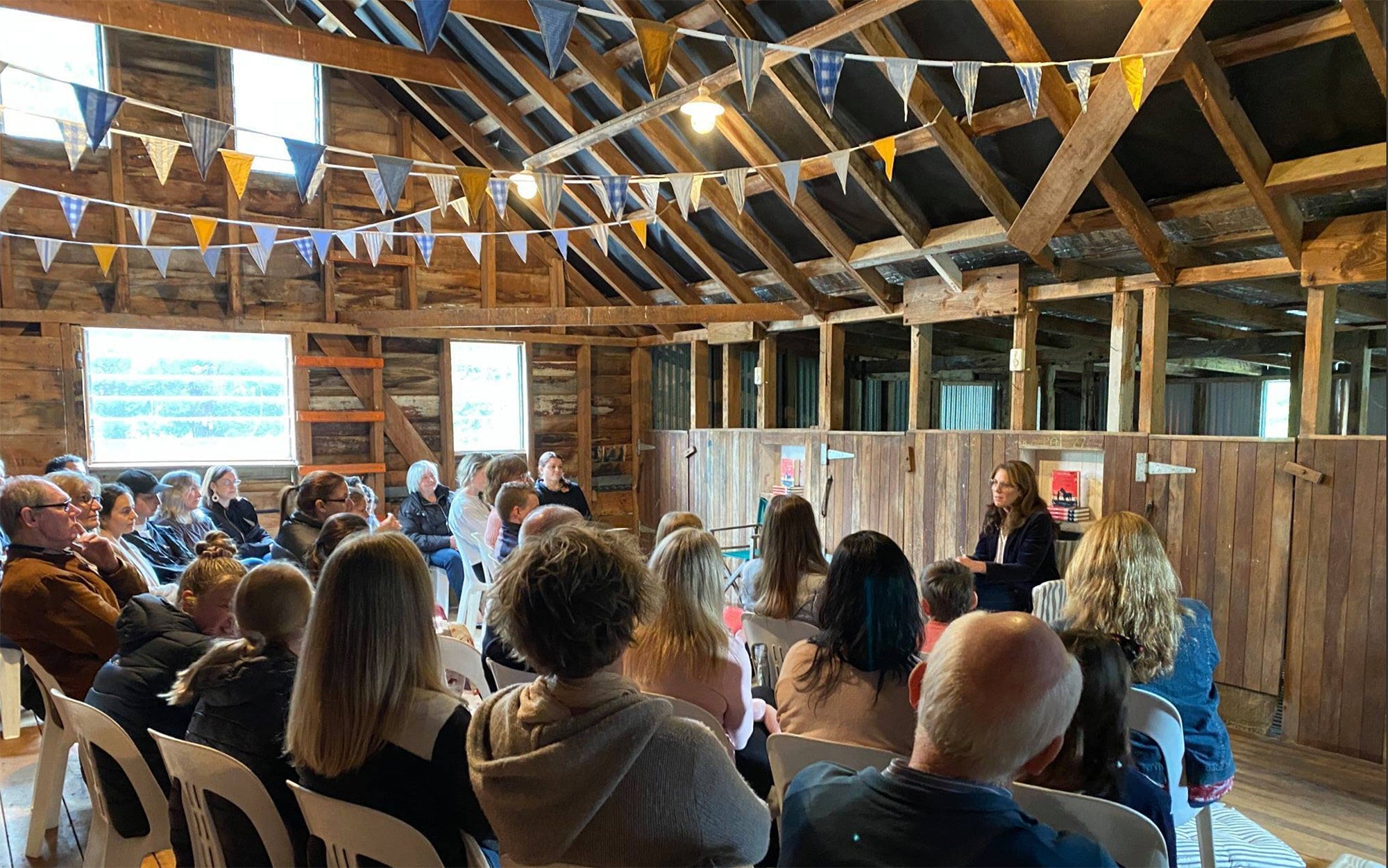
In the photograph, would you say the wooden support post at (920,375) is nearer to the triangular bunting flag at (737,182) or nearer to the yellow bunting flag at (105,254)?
the triangular bunting flag at (737,182)

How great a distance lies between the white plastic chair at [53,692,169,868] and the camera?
75.0 inches

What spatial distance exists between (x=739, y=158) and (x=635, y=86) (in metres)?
0.88

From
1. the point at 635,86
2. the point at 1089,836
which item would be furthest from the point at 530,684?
the point at 635,86

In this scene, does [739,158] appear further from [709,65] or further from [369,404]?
[369,404]

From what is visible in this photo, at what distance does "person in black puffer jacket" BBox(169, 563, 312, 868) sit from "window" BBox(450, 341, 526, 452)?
6190mm

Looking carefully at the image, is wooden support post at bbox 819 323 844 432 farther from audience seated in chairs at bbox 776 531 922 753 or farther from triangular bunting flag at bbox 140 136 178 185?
triangular bunting flag at bbox 140 136 178 185

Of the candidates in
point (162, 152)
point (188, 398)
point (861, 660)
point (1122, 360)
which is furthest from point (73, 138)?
point (1122, 360)

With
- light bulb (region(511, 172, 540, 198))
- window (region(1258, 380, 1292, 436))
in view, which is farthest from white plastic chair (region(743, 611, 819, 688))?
window (region(1258, 380, 1292, 436))

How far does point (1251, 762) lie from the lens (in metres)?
3.55

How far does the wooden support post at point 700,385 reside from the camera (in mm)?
7844

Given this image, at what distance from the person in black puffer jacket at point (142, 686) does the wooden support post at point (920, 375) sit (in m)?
4.77

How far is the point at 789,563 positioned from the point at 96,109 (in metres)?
3.49

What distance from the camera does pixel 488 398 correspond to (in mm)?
7992

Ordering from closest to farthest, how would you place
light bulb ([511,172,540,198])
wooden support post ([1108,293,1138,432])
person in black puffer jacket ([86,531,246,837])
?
person in black puffer jacket ([86,531,246,837]) < wooden support post ([1108,293,1138,432]) < light bulb ([511,172,540,198])
